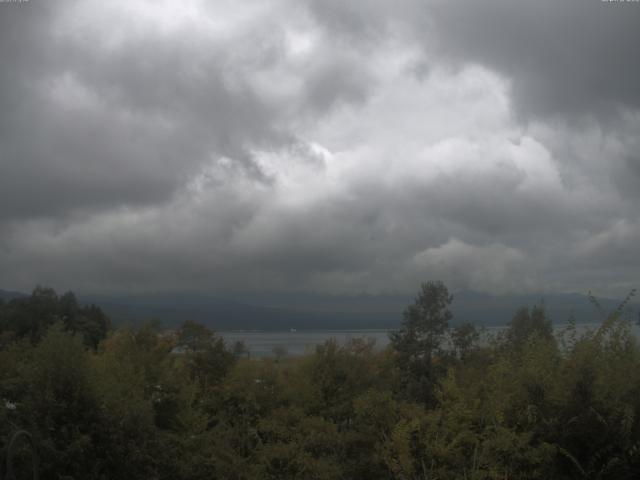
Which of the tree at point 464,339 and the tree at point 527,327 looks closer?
the tree at point 527,327

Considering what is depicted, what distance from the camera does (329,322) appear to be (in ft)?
534

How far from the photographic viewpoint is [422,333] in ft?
90.0

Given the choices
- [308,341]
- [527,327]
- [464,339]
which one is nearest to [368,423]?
[527,327]

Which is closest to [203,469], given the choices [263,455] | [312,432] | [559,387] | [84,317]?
[263,455]

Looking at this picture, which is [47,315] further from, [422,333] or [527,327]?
[527,327]

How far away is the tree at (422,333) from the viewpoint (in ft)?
86.9

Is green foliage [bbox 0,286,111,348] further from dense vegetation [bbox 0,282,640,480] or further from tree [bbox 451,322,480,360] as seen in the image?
dense vegetation [bbox 0,282,640,480]

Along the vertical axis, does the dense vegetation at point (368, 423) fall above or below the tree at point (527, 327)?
below

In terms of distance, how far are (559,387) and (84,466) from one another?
7.83m

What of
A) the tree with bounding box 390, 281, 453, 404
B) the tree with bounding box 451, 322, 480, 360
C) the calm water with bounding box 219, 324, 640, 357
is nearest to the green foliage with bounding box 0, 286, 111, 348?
the calm water with bounding box 219, 324, 640, 357

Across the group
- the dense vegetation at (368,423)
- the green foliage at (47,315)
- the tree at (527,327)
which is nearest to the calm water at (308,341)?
the tree at (527,327)

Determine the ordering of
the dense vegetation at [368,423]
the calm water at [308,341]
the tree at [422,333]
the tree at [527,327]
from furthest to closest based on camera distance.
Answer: the tree at [422,333] < the calm water at [308,341] < the tree at [527,327] < the dense vegetation at [368,423]

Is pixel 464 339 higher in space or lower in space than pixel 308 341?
lower

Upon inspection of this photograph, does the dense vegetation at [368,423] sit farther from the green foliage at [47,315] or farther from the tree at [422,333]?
the green foliage at [47,315]
